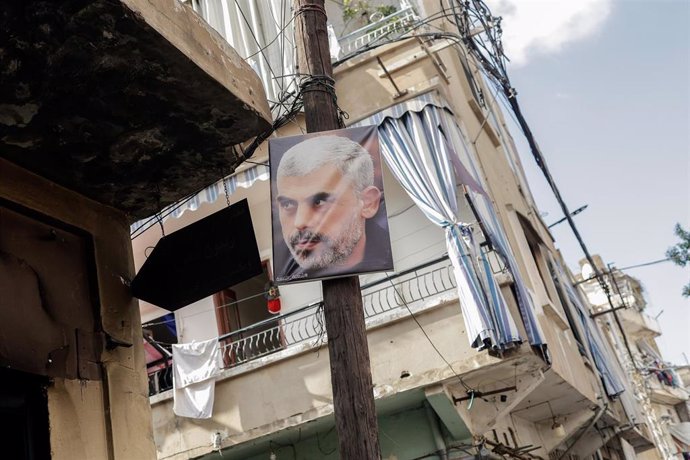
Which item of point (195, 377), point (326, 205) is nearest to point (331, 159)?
point (326, 205)

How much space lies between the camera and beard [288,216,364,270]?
5.11 meters

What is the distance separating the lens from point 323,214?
5.21 meters

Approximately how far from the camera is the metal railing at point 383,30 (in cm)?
1108

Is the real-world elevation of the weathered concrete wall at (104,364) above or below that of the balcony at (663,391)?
below

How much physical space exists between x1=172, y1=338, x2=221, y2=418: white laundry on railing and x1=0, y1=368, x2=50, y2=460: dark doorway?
6249 mm

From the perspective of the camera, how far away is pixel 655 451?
30578 mm

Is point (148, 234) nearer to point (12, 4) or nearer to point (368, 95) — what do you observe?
point (368, 95)

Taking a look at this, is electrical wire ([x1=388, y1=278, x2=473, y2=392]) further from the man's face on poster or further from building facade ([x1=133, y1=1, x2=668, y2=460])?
the man's face on poster

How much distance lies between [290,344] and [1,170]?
22.0 ft

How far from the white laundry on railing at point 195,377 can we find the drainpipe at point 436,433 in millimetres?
3023

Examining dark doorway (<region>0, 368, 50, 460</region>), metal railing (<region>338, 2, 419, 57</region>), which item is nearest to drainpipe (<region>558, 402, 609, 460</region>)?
metal railing (<region>338, 2, 419, 57</region>)

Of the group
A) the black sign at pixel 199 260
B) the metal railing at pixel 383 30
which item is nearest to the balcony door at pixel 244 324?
the metal railing at pixel 383 30

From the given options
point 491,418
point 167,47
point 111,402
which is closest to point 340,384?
point 111,402

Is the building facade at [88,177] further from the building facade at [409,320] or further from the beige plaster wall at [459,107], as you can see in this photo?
the beige plaster wall at [459,107]
